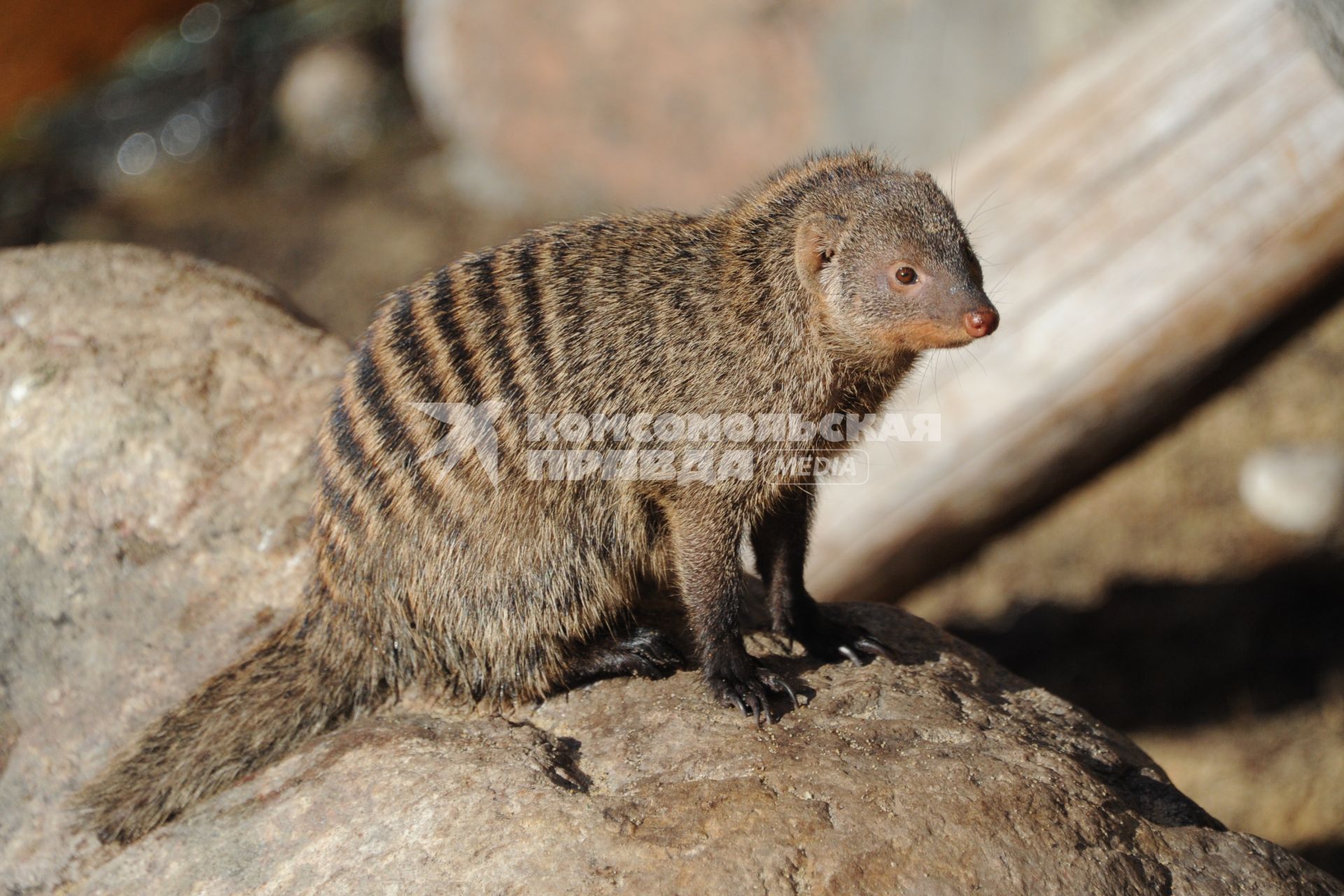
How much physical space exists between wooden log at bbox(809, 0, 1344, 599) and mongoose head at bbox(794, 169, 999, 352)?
1.68m

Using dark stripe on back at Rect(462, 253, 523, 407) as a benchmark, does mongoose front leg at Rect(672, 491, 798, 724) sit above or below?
below

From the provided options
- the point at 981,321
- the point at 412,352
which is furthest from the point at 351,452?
the point at 981,321

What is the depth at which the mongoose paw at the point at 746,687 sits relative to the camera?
2.84 meters

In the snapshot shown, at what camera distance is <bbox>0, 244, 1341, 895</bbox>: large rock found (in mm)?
2426

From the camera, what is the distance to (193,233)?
8.34m

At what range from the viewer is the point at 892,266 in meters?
2.93

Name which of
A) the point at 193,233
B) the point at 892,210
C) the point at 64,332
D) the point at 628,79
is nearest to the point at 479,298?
the point at 892,210

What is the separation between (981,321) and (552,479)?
1.10 metres

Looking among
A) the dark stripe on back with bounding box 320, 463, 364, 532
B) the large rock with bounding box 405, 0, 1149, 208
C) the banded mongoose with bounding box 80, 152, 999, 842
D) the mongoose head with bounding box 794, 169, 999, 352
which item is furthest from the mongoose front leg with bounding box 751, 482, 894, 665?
the large rock with bounding box 405, 0, 1149, 208

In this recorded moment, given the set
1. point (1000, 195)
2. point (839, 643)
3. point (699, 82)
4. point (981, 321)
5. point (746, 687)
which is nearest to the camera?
point (981, 321)

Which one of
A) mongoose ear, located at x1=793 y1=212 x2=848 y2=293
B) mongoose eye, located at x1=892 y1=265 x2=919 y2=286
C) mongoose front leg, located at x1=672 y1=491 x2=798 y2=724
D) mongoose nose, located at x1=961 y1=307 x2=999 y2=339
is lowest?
mongoose front leg, located at x1=672 y1=491 x2=798 y2=724

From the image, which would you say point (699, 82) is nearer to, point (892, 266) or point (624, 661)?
point (892, 266)

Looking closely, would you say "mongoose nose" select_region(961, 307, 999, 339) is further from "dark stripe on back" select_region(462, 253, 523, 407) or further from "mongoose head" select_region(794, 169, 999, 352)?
"dark stripe on back" select_region(462, 253, 523, 407)

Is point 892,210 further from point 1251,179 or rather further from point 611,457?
point 1251,179
